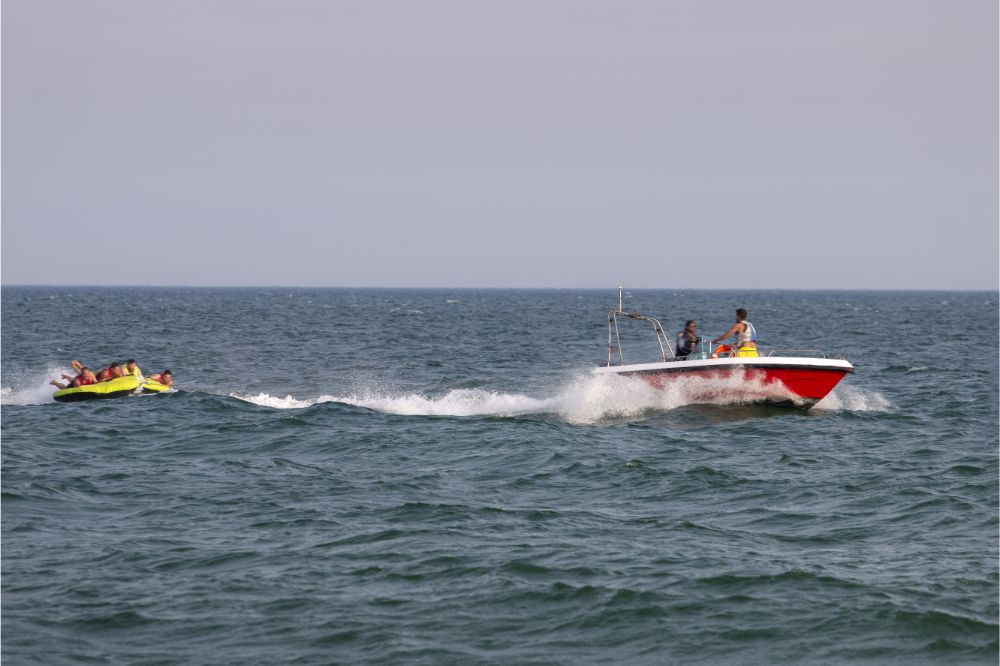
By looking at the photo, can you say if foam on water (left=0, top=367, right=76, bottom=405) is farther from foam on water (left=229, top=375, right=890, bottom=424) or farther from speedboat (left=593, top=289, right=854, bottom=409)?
speedboat (left=593, top=289, right=854, bottom=409)

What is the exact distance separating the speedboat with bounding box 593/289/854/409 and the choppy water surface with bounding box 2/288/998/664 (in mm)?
330

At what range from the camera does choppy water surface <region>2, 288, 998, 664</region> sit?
10.6m

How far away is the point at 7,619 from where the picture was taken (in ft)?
35.9

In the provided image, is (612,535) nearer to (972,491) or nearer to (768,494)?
(768,494)

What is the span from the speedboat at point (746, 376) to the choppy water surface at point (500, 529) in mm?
330

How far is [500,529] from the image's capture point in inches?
569

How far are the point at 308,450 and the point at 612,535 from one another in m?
8.05

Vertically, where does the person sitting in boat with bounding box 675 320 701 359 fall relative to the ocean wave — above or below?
above

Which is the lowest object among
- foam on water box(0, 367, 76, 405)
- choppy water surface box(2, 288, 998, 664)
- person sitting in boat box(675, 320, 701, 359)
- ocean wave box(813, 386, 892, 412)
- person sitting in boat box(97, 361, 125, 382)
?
choppy water surface box(2, 288, 998, 664)

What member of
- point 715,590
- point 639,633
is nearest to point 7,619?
point 639,633

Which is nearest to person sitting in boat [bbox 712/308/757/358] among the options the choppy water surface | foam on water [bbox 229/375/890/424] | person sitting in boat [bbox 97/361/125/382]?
foam on water [bbox 229/375/890/424]

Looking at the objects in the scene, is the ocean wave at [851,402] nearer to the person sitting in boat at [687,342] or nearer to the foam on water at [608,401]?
the foam on water at [608,401]

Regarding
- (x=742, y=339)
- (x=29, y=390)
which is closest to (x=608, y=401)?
(x=742, y=339)

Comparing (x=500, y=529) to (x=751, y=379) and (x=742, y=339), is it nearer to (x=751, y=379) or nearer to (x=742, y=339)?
(x=751, y=379)
